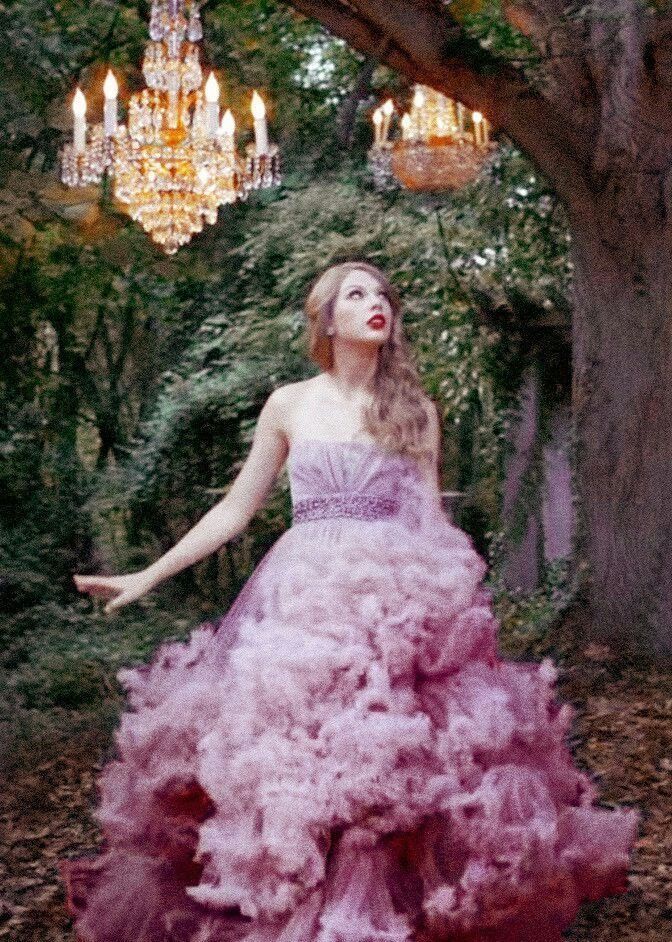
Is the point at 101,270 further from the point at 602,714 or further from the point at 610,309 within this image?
the point at 602,714

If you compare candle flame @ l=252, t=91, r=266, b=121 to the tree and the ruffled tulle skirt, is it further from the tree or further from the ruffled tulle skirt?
the ruffled tulle skirt

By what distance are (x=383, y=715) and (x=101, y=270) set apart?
651 cm

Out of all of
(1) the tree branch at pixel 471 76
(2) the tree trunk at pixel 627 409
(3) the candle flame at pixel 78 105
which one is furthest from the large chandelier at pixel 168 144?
(2) the tree trunk at pixel 627 409

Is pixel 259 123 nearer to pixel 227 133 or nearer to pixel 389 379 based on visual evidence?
pixel 227 133

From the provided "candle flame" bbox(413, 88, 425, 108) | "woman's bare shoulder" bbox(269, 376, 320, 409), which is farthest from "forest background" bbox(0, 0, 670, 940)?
"woman's bare shoulder" bbox(269, 376, 320, 409)

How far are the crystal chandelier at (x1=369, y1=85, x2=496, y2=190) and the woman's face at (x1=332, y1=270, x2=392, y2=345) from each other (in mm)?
4320

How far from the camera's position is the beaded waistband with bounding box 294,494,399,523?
150 inches

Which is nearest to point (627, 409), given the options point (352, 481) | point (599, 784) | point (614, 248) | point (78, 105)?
point (614, 248)

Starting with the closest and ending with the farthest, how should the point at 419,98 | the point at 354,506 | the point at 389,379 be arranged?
1. the point at 354,506
2. the point at 389,379
3. the point at 419,98

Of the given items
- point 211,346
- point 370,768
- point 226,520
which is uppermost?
point 211,346

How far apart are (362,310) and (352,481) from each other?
448 millimetres

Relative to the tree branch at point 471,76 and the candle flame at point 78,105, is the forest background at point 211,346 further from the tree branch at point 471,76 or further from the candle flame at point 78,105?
the tree branch at point 471,76

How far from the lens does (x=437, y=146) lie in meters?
8.12

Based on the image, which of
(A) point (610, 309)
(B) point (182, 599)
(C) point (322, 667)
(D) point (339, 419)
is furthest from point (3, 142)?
(B) point (182, 599)
